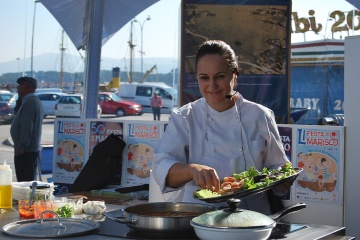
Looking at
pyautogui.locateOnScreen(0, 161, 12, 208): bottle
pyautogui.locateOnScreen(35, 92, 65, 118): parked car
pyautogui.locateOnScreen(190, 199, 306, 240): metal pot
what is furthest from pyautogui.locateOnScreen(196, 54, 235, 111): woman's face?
pyautogui.locateOnScreen(35, 92, 65, 118): parked car

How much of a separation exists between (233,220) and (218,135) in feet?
2.44

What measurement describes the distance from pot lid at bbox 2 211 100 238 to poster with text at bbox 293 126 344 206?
2.44 meters

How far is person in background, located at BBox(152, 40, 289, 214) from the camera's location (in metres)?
2.45

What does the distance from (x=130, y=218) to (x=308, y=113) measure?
12.1 meters

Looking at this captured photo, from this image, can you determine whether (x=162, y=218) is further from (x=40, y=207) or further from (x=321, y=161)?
(x=321, y=161)

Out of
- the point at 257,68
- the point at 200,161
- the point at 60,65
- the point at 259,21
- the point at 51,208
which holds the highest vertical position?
the point at 60,65

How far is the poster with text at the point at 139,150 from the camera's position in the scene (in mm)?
Answer: 4879

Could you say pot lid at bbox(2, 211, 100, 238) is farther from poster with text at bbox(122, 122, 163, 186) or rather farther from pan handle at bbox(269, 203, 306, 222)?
poster with text at bbox(122, 122, 163, 186)

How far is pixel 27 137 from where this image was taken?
682cm

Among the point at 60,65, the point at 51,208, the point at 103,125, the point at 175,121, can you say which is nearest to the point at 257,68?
the point at 103,125

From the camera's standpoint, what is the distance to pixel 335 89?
13.8 meters

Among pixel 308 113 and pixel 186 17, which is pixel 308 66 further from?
pixel 186 17

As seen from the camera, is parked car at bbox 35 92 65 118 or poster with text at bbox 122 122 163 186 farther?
parked car at bbox 35 92 65 118

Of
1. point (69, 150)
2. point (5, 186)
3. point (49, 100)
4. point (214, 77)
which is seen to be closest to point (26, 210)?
point (5, 186)
